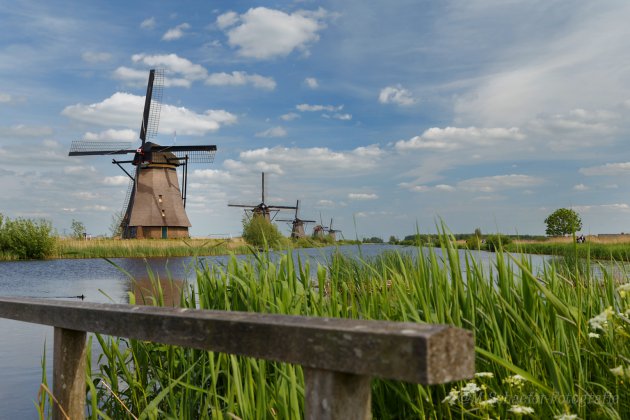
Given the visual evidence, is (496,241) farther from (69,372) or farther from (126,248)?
(126,248)

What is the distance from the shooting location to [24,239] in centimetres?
3712

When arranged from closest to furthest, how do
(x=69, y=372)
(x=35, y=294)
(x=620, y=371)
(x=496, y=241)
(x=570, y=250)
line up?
(x=620, y=371)
(x=69, y=372)
(x=496, y=241)
(x=570, y=250)
(x=35, y=294)

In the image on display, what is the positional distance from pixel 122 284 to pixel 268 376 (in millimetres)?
21165

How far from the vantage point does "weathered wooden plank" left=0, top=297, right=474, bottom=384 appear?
3.83 feet

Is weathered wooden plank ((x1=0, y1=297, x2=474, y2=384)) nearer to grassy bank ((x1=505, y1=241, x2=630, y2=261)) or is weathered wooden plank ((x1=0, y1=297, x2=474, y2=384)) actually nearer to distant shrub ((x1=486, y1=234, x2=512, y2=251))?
grassy bank ((x1=505, y1=241, x2=630, y2=261))

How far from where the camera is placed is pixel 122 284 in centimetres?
2308

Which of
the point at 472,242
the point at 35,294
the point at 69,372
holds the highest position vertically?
the point at 472,242

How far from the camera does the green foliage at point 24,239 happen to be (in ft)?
122

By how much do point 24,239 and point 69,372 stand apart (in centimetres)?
3893

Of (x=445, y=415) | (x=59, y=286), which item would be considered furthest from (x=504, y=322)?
(x=59, y=286)

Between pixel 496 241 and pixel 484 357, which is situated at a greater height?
pixel 496 241

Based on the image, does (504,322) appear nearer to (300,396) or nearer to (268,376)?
(300,396)

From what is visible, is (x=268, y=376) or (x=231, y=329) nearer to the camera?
(x=231, y=329)

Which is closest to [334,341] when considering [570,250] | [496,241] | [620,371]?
[620,371]
